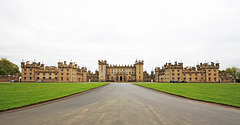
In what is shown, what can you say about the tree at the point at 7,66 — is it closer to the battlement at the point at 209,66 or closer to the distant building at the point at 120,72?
the distant building at the point at 120,72

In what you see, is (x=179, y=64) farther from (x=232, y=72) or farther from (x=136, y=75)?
(x=232, y=72)

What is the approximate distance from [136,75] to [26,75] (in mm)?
70810

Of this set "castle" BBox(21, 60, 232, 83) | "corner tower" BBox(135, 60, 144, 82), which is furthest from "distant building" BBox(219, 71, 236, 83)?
"corner tower" BBox(135, 60, 144, 82)

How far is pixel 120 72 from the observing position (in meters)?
106

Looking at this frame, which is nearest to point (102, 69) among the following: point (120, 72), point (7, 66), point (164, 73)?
point (120, 72)

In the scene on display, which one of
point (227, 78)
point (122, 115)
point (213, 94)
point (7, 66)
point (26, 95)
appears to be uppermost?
point (7, 66)

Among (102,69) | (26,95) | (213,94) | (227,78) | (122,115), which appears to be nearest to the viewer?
(122,115)

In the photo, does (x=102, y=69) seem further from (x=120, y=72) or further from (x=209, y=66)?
(x=209, y=66)

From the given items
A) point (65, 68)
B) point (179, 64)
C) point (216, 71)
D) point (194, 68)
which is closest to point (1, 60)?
point (65, 68)

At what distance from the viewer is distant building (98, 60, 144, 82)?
9988 centimetres

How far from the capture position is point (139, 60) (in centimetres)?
10506

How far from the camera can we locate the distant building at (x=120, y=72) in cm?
9988

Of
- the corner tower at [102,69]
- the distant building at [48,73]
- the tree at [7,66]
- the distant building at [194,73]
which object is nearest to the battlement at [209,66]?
the distant building at [194,73]

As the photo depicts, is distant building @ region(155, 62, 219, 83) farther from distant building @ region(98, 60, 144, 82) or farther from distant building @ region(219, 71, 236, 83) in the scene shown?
distant building @ region(98, 60, 144, 82)
